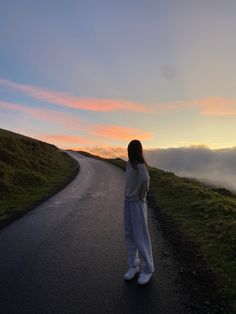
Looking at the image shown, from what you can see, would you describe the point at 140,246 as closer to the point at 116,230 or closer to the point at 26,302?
the point at 26,302

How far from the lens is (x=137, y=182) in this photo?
25.0 feet

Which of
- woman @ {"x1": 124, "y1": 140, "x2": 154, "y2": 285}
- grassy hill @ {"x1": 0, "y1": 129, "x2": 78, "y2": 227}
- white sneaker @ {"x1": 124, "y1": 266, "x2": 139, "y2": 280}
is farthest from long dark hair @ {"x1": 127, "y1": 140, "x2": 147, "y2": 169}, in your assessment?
grassy hill @ {"x1": 0, "y1": 129, "x2": 78, "y2": 227}

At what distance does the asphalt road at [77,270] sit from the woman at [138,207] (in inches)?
12.7

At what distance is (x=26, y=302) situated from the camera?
6.59 metres

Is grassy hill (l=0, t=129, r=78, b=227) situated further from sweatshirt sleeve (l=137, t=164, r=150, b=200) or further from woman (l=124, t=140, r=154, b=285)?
sweatshirt sleeve (l=137, t=164, r=150, b=200)

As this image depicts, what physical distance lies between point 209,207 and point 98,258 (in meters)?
7.84

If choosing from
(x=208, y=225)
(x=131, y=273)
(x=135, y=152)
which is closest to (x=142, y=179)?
(x=135, y=152)

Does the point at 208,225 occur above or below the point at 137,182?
below

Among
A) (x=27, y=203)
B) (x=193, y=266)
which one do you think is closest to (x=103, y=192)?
(x=27, y=203)

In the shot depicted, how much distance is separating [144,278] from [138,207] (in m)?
1.42

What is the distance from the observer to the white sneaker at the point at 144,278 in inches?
292

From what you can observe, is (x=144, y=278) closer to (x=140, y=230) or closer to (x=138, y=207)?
(x=140, y=230)

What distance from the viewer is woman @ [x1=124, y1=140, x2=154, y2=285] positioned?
7566 mm

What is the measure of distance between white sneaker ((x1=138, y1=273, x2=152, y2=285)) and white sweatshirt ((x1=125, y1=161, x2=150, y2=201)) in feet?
5.06
